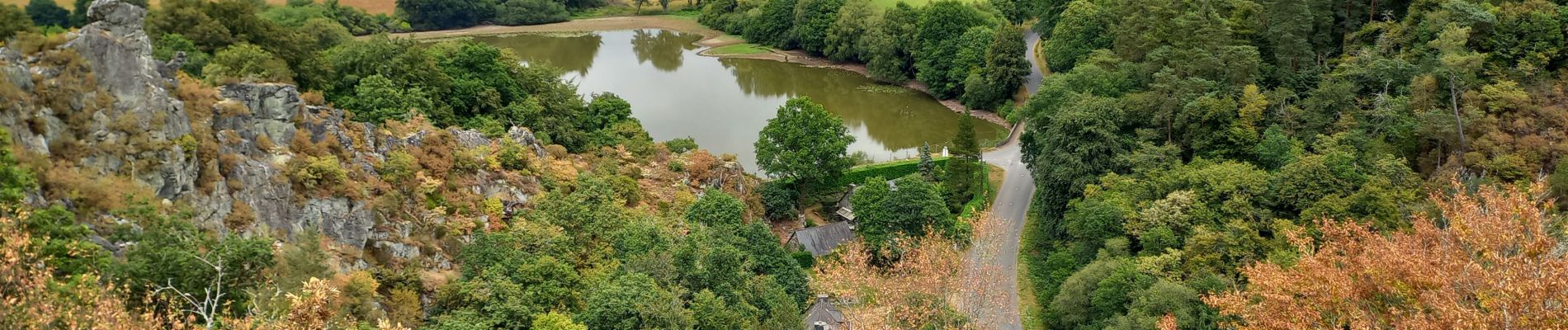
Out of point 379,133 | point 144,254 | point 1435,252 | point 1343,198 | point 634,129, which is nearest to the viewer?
point 1435,252

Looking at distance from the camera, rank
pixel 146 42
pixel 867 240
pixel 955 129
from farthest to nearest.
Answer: pixel 955 129
pixel 867 240
pixel 146 42

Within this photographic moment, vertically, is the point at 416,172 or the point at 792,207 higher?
the point at 416,172

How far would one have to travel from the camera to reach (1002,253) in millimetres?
31578

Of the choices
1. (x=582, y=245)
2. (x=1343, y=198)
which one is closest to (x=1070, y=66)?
(x=1343, y=198)

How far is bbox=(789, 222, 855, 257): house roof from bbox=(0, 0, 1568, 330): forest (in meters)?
0.80

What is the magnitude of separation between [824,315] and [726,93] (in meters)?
32.0

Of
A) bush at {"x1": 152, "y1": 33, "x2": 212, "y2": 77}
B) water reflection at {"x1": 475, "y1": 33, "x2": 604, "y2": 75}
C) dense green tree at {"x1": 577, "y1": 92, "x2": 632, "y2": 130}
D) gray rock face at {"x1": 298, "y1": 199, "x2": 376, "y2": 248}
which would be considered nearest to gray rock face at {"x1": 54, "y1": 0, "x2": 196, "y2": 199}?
gray rock face at {"x1": 298, "y1": 199, "x2": 376, "y2": 248}

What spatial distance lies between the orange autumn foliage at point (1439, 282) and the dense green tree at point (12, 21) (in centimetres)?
2287

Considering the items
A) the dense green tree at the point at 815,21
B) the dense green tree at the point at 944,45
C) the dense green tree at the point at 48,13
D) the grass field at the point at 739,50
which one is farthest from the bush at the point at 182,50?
the grass field at the point at 739,50

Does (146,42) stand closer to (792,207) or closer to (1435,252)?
(792,207)

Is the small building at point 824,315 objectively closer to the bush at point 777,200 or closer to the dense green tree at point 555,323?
the dense green tree at point 555,323

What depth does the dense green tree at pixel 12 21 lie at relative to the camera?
19.9 metres

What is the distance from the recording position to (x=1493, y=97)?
87.8 feet

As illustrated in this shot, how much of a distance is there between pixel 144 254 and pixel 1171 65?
31362 millimetres
